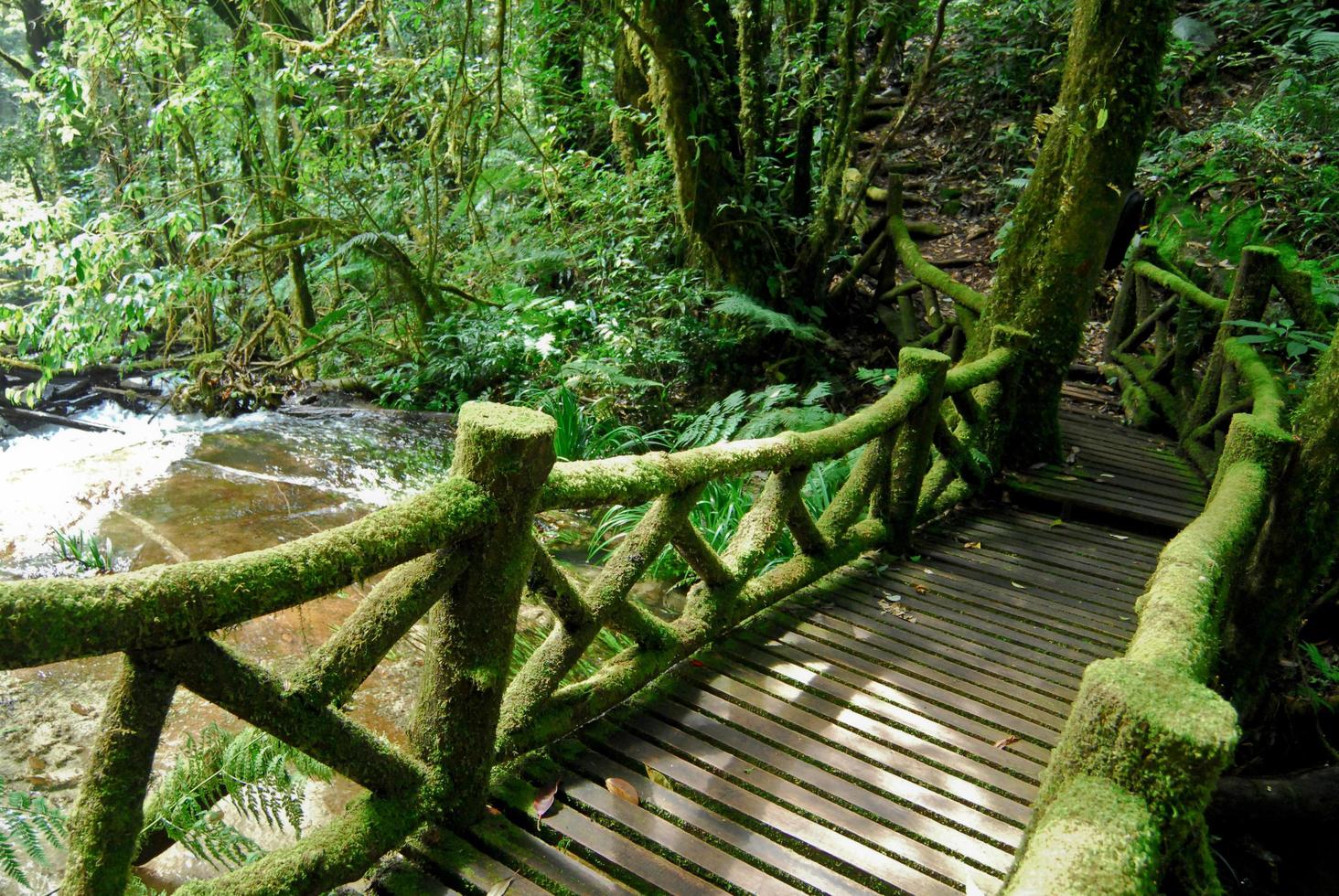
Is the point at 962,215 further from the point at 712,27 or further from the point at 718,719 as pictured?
the point at 718,719

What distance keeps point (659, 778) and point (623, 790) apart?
15 centimetres

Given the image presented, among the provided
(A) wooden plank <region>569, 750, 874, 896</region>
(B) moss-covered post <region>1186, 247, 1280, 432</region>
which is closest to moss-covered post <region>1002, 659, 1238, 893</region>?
(A) wooden plank <region>569, 750, 874, 896</region>

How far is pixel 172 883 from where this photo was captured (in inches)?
103

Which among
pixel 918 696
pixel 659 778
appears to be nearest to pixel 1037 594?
pixel 918 696

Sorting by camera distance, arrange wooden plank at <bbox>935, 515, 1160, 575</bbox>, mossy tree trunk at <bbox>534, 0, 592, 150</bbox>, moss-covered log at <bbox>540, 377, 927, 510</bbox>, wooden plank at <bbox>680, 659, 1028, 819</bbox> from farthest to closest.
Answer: mossy tree trunk at <bbox>534, 0, 592, 150</bbox> < wooden plank at <bbox>935, 515, 1160, 575</bbox> < wooden plank at <bbox>680, 659, 1028, 819</bbox> < moss-covered log at <bbox>540, 377, 927, 510</bbox>

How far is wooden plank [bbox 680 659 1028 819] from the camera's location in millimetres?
2855

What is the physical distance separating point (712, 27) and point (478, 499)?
25.2 feet

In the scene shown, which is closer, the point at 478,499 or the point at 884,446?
the point at 478,499

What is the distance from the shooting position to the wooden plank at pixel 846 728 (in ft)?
9.37

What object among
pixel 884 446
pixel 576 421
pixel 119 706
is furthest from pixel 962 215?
pixel 119 706

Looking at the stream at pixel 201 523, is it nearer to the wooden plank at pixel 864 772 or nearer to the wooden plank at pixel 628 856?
the wooden plank at pixel 628 856

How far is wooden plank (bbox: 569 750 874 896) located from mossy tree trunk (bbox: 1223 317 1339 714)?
8.78ft

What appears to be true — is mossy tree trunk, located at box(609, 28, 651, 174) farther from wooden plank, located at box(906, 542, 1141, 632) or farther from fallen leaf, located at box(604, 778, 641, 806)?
fallen leaf, located at box(604, 778, 641, 806)

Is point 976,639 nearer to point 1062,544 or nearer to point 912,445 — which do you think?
point 912,445
